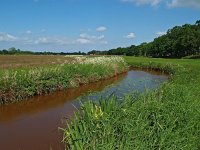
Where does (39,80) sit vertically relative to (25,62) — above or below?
above

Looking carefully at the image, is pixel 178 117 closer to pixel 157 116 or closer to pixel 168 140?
pixel 157 116

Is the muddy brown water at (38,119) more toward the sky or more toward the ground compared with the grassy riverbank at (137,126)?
more toward the ground

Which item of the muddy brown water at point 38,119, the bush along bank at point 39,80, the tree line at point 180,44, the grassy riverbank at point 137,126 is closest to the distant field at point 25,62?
the bush along bank at point 39,80

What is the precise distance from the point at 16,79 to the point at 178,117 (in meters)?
12.7

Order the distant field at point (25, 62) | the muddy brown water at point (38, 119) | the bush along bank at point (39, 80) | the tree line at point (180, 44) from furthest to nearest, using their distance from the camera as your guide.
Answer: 1. the tree line at point (180, 44)
2. the distant field at point (25, 62)
3. the bush along bank at point (39, 80)
4. the muddy brown water at point (38, 119)

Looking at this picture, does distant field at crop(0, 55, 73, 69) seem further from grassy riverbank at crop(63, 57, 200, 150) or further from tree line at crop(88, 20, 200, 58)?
tree line at crop(88, 20, 200, 58)

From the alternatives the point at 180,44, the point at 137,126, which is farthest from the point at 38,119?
the point at 180,44

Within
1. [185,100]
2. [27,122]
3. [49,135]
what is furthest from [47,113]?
[185,100]

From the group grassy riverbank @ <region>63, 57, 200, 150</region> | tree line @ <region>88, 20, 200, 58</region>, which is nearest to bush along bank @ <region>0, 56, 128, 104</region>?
grassy riverbank @ <region>63, 57, 200, 150</region>

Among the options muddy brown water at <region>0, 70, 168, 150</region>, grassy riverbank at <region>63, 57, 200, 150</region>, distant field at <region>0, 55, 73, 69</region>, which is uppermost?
grassy riverbank at <region>63, 57, 200, 150</region>

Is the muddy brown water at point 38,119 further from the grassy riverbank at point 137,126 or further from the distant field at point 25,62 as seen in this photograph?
the distant field at point 25,62

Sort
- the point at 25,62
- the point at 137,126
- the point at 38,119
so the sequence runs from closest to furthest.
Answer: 1. the point at 137,126
2. the point at 38,119
3. the point at 25,62

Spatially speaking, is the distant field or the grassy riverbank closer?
the grassy riverbank

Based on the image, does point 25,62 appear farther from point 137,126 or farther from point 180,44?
point 180,44
